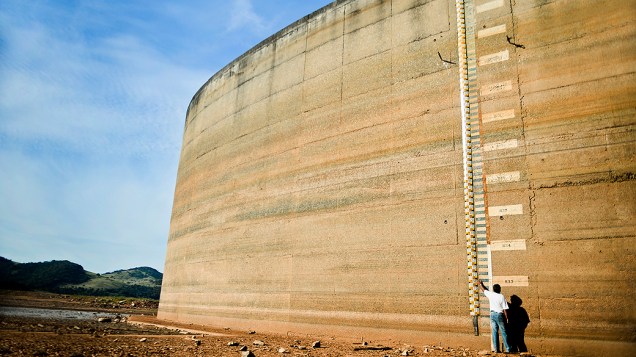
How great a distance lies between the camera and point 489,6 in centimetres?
824

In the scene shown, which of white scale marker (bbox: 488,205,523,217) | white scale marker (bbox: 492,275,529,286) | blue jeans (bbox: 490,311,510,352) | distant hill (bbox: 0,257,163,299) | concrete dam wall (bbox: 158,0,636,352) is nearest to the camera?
blue jeans (bbox: 490,311,510,352)

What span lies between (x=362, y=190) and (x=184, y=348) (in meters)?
4.68

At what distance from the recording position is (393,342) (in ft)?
24.0

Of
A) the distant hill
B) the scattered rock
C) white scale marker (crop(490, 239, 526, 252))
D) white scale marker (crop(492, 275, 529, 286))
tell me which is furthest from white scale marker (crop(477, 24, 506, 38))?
the distant hill

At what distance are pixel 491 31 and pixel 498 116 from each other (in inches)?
76.3

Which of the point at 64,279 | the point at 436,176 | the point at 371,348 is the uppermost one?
the point at 436,176

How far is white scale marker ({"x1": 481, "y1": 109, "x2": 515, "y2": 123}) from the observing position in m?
7.35

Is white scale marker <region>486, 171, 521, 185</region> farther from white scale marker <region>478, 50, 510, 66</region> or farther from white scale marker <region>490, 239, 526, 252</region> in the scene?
white scale marker <region>478, 50, 510, 66</region>

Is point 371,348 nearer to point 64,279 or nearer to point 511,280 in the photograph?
point 511,280

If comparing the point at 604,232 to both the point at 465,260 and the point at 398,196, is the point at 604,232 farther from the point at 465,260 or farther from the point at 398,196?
the point at 398,196

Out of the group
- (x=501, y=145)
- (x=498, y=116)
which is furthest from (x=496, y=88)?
(x=501, y=145)

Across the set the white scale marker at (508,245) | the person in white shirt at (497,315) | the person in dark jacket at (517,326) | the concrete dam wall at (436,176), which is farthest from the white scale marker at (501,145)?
the person in dark jacket at (517,326)

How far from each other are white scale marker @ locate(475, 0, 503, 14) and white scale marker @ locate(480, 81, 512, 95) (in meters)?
1.78

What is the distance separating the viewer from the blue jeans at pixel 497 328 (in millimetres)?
6180
